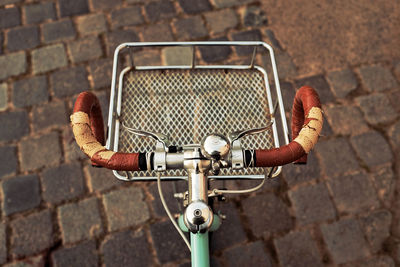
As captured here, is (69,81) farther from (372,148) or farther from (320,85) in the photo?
(372,148)

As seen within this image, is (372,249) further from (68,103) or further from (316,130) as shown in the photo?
(68,103)

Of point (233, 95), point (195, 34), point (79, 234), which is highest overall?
point (195, 34)

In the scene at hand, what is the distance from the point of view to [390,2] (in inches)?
134

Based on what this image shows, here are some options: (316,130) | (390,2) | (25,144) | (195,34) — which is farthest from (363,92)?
(25,144)

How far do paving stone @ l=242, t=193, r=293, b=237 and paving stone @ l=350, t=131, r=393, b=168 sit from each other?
0.81 m

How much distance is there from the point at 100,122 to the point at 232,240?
1.37 m

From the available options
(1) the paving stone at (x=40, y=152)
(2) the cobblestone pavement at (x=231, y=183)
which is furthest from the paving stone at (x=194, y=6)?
(1) the paving stone at (x=40, y=152)

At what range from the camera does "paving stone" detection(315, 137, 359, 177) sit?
2.53 m

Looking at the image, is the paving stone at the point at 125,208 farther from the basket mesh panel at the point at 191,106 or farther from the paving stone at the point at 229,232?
the basket mesh panel at the point at 191,106

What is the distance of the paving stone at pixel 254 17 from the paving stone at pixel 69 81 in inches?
66.7

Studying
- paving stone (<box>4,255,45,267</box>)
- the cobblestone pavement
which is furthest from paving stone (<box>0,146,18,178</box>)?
paving stone (<box>4,255,45,267</box>)

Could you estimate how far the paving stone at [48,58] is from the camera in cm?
292

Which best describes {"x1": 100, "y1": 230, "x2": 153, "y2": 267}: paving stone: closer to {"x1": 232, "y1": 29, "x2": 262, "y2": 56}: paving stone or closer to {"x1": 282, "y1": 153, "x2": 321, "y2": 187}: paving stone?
{"x1": 282, "y1": 153, "x2": 321, "y2": 187}: paving stone

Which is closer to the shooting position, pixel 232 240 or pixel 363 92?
pixel 232 240
